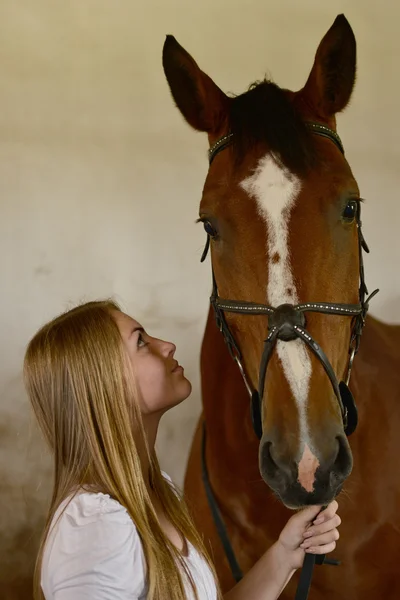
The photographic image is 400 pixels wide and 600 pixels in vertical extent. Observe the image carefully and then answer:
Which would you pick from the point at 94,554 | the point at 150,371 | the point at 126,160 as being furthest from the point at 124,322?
the point at 126,160

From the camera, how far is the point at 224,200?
1114 mm

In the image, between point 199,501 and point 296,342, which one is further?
point 199,501

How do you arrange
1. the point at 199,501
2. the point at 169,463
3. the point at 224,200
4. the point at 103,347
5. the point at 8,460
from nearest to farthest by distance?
1. the point at 103,347
2. the point at 224,200
3. the point at 199,501
4. the point at 8,460
5. the point at 169,463

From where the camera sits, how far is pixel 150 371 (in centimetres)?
96

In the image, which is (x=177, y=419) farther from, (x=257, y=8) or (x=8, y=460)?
(x=257, y=8)

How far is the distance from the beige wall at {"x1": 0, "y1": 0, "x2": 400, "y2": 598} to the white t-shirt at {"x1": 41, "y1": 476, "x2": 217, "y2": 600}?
55.4 inches

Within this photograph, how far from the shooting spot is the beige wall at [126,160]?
7.09ft

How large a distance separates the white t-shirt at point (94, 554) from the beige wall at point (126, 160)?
55.4 inches

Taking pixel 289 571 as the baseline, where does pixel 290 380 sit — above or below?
above

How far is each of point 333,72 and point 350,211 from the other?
A: 321 millimetres

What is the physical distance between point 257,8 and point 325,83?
1.29 meters

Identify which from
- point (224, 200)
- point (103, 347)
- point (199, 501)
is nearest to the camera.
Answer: point (103, 347)

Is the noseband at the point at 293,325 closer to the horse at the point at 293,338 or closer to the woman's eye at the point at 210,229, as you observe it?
the horse at the point at 293,338

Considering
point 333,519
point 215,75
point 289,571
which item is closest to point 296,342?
point 333,519
